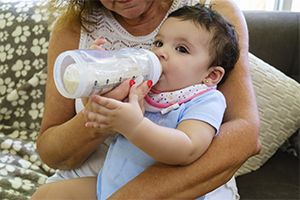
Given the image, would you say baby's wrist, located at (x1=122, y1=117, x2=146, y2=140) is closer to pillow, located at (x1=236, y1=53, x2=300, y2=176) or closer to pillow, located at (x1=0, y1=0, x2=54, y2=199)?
pillow, located at (x1=236, y1=53, x2=300, y2=176)

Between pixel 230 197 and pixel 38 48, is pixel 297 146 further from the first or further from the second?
pixel 38 48

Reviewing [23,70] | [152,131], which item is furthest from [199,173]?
[23,70]

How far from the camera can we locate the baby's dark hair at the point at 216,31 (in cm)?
107

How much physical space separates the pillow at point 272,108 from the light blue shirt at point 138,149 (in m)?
0.75

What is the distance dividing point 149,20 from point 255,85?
63cm

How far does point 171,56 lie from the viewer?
3.39 feet

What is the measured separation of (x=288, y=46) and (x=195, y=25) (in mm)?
1069

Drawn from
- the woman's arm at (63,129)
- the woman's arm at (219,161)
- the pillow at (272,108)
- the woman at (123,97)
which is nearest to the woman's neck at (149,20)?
the woman at (123,97)

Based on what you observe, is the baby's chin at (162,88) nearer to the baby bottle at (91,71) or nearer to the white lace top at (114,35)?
the baby bottle at (91,71)

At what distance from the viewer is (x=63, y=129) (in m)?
1.18

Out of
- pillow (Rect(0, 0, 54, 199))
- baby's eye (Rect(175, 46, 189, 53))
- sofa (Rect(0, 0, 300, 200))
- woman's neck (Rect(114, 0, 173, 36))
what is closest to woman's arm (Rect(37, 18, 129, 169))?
woman's neck (Rect(114, 0, 173, 36))

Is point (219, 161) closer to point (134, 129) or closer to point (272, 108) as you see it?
point (134, 129)

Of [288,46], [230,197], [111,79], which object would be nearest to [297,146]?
[288,46]

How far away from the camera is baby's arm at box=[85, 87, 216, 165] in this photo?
0.85 m
